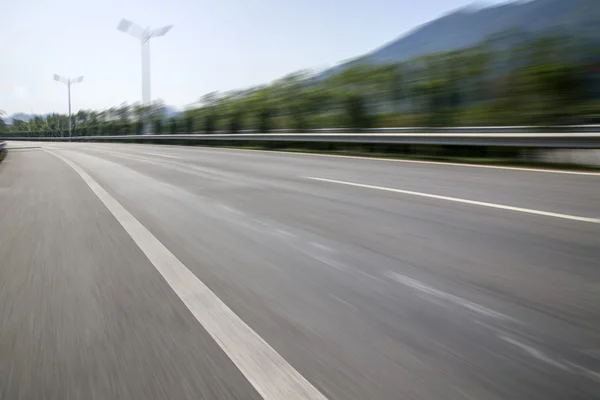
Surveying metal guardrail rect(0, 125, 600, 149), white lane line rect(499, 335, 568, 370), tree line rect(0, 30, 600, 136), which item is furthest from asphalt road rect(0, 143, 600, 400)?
tree line rect(0, 30, 600, 136)

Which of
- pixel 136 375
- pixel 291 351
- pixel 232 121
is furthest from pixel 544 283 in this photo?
pixel 232 121

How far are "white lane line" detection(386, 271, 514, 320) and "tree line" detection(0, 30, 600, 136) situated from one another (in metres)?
9.53

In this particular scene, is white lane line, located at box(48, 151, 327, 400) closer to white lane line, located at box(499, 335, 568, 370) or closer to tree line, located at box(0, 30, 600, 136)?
white lane line, located at box(499, 335, 568, 370)

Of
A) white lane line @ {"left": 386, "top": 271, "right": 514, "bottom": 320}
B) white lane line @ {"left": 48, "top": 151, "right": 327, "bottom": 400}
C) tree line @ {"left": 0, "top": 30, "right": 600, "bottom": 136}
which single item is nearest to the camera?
white lane line @ {"left": 48, "top": 151, "right": 327, "bottom": 400}

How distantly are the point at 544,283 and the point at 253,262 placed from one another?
193 cm

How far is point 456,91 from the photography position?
563 inches

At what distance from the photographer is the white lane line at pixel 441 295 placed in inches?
95.3

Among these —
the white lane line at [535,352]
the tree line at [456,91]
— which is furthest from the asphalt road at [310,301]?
the tree line at [456,91]

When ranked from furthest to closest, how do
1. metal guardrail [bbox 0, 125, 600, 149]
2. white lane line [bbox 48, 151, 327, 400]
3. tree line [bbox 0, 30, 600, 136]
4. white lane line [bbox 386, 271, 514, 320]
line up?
tree line [bbox 0, 30, 600, 136], metal guardrail [bbox 0, 125, 600, 149], white lane line [bbox 386, 271, 514, 320], white lane line [bbox 48, 151, 327, 400]

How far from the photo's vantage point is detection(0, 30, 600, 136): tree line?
35.4 ft

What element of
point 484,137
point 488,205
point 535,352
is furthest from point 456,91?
point 535,352

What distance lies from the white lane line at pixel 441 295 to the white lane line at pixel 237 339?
1.06 metres

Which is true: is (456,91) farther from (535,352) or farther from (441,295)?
(535,352)

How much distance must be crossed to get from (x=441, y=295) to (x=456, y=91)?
1281 centimetres
